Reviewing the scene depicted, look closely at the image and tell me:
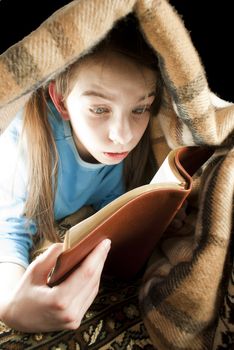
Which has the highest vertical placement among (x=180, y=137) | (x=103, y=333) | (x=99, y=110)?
(x=99, y=110)

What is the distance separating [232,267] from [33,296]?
260 mm

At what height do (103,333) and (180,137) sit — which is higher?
(180,137)

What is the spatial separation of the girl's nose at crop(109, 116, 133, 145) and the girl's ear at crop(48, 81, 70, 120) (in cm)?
11

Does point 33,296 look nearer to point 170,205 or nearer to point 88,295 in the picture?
point 88,295

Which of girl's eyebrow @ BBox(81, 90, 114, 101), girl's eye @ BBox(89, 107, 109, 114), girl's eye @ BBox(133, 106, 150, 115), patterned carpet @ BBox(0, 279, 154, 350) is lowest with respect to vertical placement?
patterned carpet @ BBox(0, 279, 154, 350)

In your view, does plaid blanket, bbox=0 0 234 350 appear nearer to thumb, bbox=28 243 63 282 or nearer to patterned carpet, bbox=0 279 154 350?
patterned carpet, bbox=0 279 154 350

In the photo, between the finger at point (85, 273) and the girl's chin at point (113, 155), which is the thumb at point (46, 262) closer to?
the finger at point (85, 273)

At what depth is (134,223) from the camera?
0.52m

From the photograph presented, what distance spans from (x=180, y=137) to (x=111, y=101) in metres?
0.13

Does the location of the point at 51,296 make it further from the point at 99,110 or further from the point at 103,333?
the point at 99,110

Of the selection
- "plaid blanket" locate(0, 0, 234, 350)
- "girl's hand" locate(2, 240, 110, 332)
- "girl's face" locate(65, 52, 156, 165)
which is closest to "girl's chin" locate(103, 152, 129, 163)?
"girl's face" locate(65, 52, 156, 165)

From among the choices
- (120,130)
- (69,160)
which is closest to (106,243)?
(120,130)

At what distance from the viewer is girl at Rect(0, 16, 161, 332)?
0.49 meters

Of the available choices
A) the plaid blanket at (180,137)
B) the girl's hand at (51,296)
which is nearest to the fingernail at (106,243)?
the girl's hand at (51,296)
